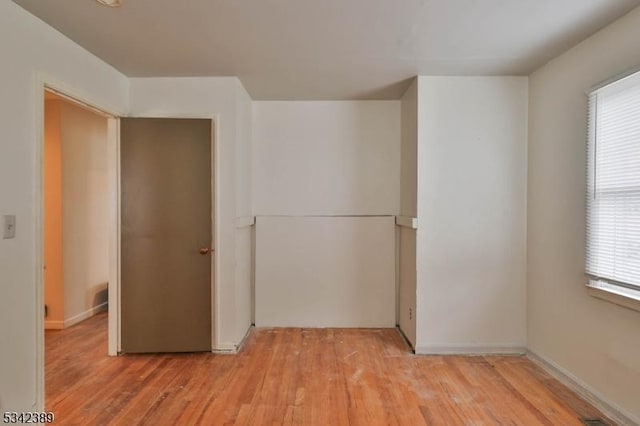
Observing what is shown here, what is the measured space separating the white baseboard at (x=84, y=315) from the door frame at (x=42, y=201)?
120 centimetres

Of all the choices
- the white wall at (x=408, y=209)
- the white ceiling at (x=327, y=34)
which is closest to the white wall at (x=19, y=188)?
the white ceiling at (x=327, y=34)

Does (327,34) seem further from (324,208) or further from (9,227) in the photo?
(9,227)

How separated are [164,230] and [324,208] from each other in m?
1.67

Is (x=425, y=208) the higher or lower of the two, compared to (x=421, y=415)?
higher

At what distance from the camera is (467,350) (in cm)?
323

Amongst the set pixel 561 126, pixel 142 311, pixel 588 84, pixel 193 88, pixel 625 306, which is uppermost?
pixel 193 88

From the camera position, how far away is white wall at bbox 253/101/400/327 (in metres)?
3.94

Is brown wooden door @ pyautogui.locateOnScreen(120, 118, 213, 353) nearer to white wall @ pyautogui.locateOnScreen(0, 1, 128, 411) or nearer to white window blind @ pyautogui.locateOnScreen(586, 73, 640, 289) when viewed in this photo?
white wall @ pyautogui.locateOnScreen(0, 1, 128, 411)

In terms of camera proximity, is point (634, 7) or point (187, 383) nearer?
point (634, 7)

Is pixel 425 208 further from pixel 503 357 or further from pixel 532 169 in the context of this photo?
pixel 503 357

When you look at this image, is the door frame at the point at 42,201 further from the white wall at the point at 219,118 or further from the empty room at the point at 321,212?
the white wall at the point at 219,118

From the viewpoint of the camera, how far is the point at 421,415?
2287mm

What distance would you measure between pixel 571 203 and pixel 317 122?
248 centimetres

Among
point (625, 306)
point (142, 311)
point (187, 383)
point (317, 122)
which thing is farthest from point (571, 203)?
point (142, 311)
